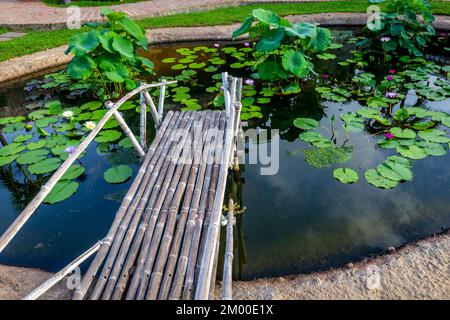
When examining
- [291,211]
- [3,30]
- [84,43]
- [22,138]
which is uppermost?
[84,43]

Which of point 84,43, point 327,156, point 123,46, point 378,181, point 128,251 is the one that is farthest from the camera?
point 123,46

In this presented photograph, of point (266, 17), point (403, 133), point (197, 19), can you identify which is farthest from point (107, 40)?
point (197, 19)

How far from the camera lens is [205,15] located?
296 inches

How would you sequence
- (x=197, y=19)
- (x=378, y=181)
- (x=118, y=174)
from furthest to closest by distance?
1. (x=197, y=19)
2. (x=118, y=174)
3. (x=378, y=181)

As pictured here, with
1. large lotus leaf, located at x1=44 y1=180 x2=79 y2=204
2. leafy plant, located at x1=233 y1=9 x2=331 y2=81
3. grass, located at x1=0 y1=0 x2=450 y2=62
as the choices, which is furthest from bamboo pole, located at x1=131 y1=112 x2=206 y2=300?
grass, located at x1=0 y1=0 x2=450 y2=62

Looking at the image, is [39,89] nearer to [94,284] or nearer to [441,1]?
[94,284]

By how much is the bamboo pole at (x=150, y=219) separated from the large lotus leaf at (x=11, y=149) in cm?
184

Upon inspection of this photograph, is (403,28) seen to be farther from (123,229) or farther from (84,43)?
(123,229)

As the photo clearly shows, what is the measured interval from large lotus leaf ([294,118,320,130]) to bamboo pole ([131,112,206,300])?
1399 millimetres

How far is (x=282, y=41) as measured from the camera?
4.04 metres

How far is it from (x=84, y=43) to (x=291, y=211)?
299cm

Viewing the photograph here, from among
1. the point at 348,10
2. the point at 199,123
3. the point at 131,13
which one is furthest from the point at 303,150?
the point at 131,13

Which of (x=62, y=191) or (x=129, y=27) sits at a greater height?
(x=129, y=27)

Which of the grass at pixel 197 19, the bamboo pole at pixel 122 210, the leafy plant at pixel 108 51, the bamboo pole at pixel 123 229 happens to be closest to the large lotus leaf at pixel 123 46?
the leafy plant at pixel 108 51
